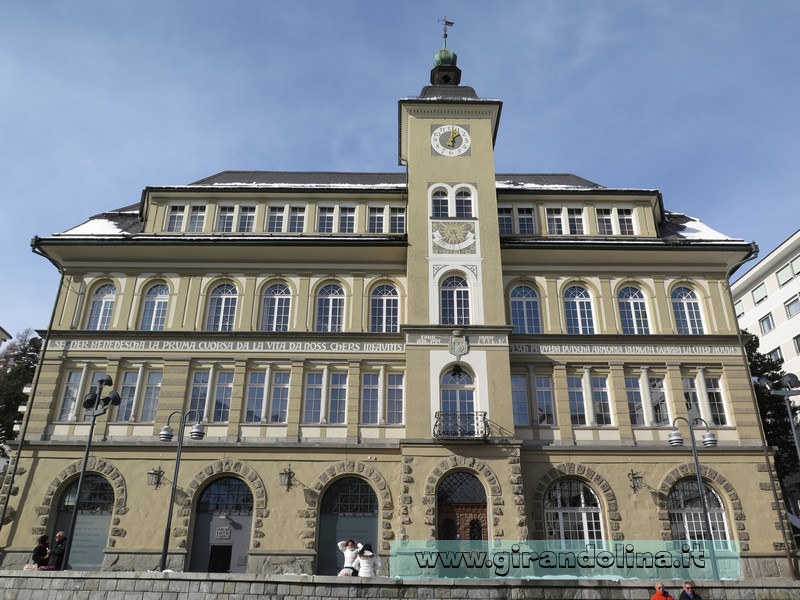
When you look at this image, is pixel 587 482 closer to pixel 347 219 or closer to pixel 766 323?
pixel 347 219

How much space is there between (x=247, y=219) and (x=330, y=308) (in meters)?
6.69

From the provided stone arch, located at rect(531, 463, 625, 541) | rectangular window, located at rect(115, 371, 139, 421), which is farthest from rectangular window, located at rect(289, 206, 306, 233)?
stone arch, located at rect(531, 463, 625, 541)

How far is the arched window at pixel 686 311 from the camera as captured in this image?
96.2 ft

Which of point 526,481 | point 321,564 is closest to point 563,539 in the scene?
point 526,481

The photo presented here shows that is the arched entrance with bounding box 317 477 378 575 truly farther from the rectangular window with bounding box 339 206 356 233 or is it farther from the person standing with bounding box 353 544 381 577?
the rectangular window with bounding box 339 206 356 233

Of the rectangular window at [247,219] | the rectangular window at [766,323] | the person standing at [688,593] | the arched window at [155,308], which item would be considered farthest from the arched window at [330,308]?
the rectangular window at [766,323]

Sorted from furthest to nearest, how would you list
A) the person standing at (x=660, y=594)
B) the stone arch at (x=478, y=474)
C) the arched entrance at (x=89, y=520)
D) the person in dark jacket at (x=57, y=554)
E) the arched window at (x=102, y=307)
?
the arched window at (x=102, y=307)
the arched entrance at (x=89, y=520)
the stone arch at (x=478, y=474)
the person in dark jacket at (x=57, y=554)
the person standing at (x=660, y=594)

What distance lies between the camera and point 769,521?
2533cm

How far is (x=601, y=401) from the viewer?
2784 cm

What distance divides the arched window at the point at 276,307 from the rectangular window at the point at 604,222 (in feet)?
50.5

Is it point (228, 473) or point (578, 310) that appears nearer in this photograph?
point (228, 473)

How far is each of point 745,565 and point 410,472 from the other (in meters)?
13.1

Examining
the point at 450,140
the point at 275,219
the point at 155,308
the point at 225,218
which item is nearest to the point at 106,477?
the point at 155,308

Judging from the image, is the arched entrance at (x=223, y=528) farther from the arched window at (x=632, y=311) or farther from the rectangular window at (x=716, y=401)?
the rectangular window at (x=716, y=401)
